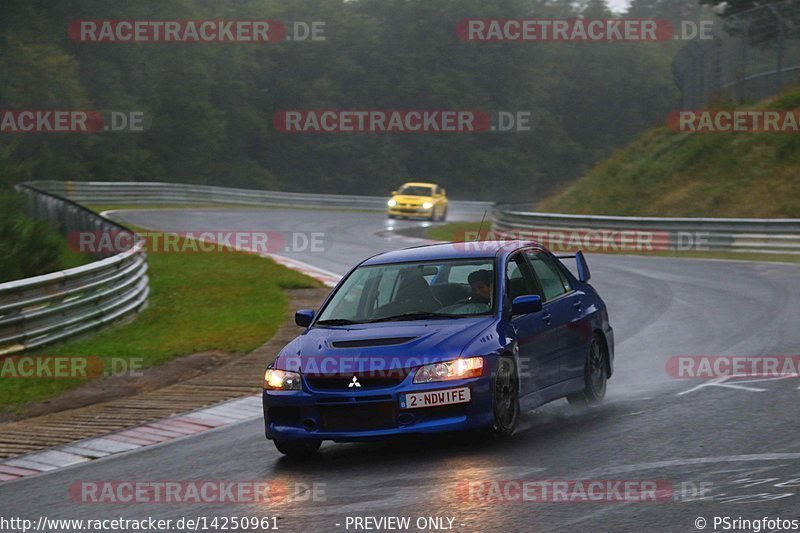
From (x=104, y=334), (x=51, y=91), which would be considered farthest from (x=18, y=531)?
(x=51, y=91)

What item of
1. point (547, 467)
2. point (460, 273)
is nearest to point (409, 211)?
point (460, 273)

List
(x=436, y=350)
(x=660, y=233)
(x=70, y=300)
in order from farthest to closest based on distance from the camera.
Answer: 1. (x=660, y=233)
2. (x=70, y=300)
3. (x=436, y=350)

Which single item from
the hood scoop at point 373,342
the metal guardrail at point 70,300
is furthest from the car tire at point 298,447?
the metal guardrail at point 70,300

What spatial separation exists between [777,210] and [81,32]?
46.6 meters

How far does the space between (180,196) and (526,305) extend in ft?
149

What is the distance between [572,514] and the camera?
246 inches

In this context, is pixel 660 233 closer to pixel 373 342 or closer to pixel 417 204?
pixel 417 204

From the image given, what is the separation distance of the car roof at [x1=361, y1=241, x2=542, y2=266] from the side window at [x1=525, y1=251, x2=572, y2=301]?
0.22 metres

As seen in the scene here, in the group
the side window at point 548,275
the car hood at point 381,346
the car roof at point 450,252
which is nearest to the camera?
the car hood at point 381,346

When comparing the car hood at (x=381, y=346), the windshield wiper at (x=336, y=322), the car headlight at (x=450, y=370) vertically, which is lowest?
the car headlight at (x=450, y=370)

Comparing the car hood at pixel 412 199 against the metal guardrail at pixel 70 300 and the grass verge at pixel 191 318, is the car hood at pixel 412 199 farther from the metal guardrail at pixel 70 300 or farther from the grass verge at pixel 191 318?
the metal guardrail at pixel 70 300

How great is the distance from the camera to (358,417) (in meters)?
8.04

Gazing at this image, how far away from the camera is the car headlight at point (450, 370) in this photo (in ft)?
26.3

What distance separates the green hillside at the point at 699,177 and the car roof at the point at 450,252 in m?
24.0
